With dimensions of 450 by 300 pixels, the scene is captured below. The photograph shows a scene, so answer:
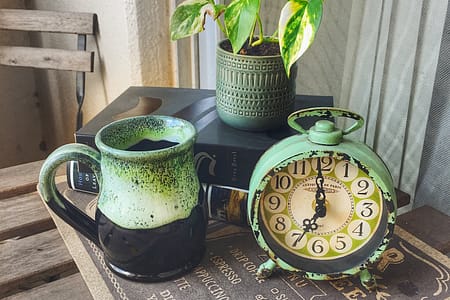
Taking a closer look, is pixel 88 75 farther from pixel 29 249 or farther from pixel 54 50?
pixel 29 249

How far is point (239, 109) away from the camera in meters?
0.65

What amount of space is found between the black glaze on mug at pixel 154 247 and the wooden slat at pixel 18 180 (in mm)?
347

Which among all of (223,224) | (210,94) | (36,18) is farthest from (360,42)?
(36,18)

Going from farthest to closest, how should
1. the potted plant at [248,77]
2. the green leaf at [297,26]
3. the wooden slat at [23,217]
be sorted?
the wooden slat at [23,217]
the potted plant at [248,77]
the green leaf at [297,26]

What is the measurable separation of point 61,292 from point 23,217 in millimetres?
184

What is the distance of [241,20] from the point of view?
1.72 ft

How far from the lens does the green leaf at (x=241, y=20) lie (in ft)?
1.70

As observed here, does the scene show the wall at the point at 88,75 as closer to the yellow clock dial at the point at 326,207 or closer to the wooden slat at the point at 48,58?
the wooden slat at the point at 48,58

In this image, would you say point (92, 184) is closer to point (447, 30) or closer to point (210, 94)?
point (210, 94)

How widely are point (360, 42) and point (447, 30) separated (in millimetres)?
133

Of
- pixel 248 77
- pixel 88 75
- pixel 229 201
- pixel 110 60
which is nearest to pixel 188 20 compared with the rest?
pixel 248 77

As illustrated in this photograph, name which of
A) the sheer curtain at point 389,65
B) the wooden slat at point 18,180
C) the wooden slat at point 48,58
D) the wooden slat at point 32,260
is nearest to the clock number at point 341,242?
the sheer curtain at point 389,65

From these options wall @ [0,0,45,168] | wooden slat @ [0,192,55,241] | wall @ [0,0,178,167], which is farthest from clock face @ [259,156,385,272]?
wall @ [0,0,45,168]

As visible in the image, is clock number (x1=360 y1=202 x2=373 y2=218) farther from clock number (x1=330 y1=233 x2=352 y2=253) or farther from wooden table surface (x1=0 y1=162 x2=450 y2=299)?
wooden table surface (x1=0 y1=162 x2=450 y2=299)
